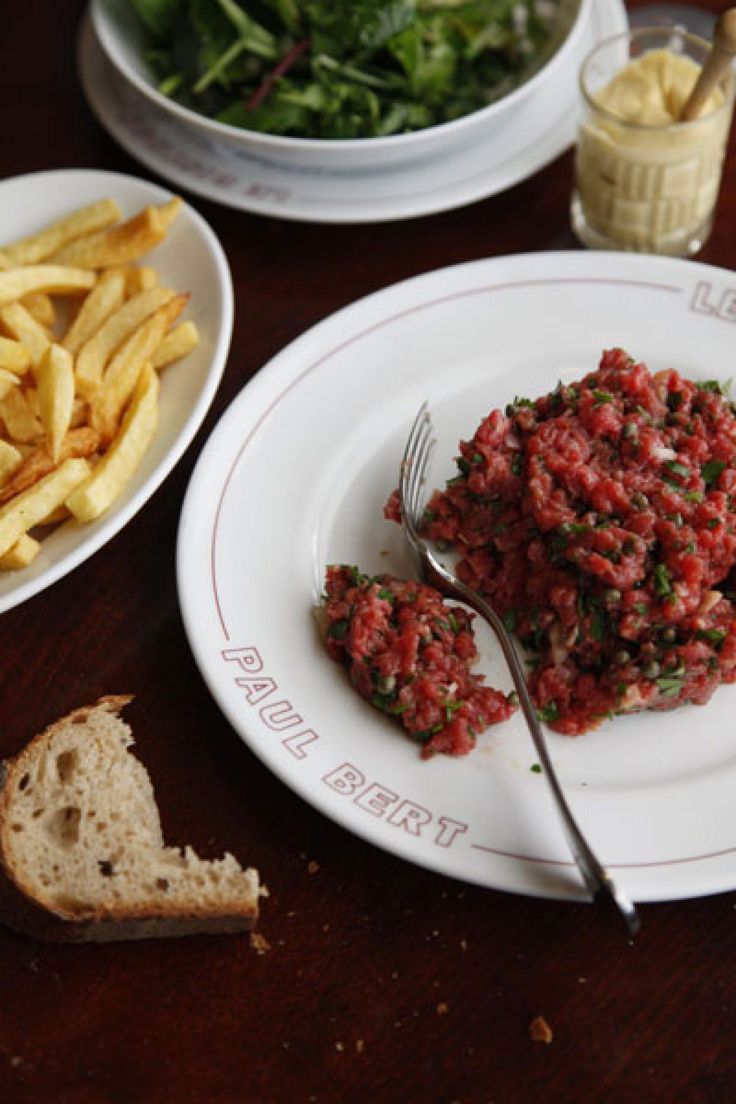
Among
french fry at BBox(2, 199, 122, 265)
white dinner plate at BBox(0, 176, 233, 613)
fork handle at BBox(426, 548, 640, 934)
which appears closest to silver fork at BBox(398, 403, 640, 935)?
fork handle at BBox(426, 548, 640, 934)

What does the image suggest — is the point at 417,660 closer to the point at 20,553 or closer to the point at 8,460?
the point at 20,553

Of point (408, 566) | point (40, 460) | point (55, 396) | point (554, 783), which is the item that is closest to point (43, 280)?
point (55, 396)

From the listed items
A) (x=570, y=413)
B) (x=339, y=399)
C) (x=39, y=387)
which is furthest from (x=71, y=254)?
(x=570, y=413)

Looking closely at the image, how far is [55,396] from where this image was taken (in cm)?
311

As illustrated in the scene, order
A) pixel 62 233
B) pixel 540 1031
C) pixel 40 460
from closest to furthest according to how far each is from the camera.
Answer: pixel 540 1031 < pixel 40 460 < pixel 62 233

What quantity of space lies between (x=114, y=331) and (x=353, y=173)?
3.58 feet

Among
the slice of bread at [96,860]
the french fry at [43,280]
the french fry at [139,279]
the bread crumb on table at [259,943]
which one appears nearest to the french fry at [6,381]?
the french fry at [43,280]

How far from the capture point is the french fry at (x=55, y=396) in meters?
3.11

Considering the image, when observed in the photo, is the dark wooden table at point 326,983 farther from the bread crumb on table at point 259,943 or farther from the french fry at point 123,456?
the french fry at point 123,456

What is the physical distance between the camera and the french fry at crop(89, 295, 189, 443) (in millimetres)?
3312

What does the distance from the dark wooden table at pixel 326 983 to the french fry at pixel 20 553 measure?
28cm

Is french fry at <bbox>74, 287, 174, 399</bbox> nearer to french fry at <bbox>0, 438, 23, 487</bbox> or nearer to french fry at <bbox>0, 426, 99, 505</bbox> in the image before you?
french fry at <bbox>0, 426, 99, 505</bbox>

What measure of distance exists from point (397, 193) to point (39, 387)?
150cm

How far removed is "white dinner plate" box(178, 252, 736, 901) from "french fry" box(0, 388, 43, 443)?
0.49 m
